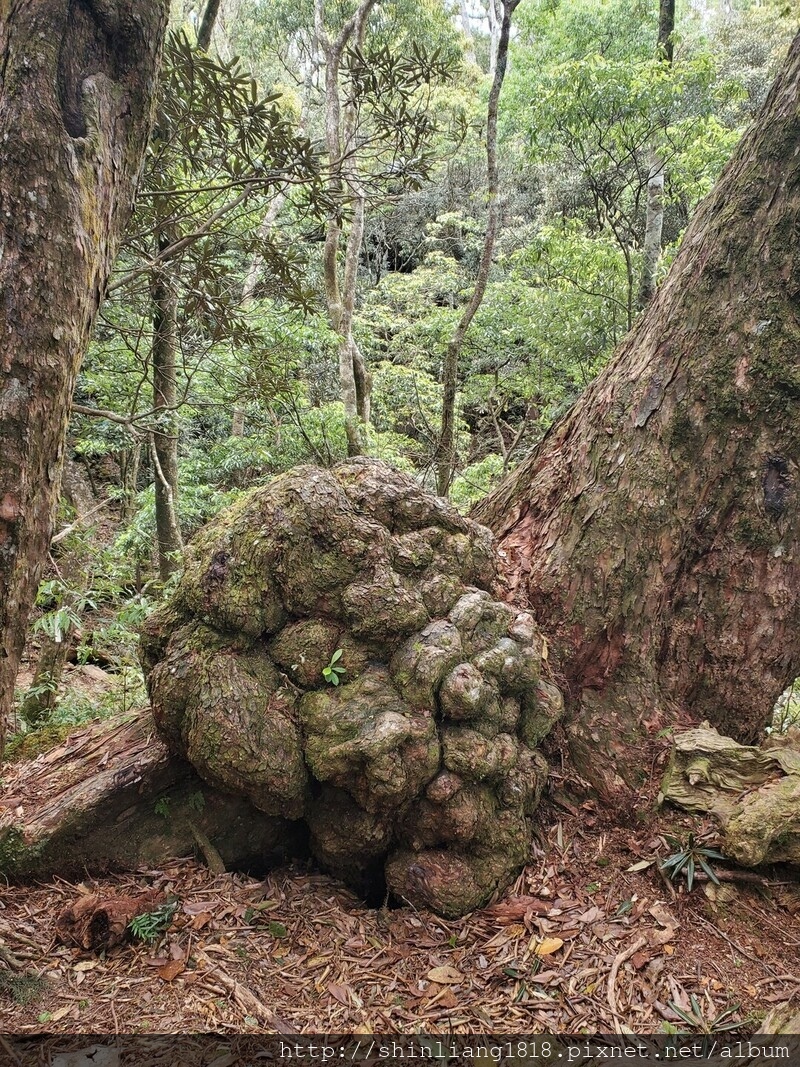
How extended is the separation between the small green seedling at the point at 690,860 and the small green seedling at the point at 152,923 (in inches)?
73.5

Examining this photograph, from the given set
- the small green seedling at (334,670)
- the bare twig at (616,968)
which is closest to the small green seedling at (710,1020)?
the bare twig at (616,968)

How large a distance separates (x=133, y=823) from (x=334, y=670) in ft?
3.58

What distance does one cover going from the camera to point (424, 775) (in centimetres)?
235

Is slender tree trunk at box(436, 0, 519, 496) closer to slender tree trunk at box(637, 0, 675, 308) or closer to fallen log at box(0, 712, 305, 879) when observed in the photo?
slender tree trunk at box(637, 0, 675, 308)

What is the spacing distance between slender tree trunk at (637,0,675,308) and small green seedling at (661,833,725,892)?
5.37 m

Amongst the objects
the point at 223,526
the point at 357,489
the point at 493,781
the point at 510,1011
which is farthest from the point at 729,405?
the point at 510,1011

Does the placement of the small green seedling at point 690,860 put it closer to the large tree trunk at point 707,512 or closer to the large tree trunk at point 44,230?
the large tree trunk at point 707,512

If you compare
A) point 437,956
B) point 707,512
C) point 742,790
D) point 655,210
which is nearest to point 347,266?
point 655,210

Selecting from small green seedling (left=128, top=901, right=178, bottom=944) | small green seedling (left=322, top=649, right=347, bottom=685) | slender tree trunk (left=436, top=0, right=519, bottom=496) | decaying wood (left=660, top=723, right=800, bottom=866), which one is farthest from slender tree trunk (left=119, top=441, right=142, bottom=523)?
decaying wood (left=660, top=723, right=800, bottom=866)

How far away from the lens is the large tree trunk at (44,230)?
1.59 metres

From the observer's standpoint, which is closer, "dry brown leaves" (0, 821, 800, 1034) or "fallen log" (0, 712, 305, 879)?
"dry brown leaves" (0, 821, 800, 1034)

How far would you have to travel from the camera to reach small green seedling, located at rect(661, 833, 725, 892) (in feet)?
7.67

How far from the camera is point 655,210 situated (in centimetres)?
640

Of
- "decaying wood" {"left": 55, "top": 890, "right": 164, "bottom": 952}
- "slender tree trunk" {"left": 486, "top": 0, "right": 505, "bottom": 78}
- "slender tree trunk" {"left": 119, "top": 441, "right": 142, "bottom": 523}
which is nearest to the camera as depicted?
"decaying wood" {"left": 55, "top": 890, "right": 164, "bottom": 952}
